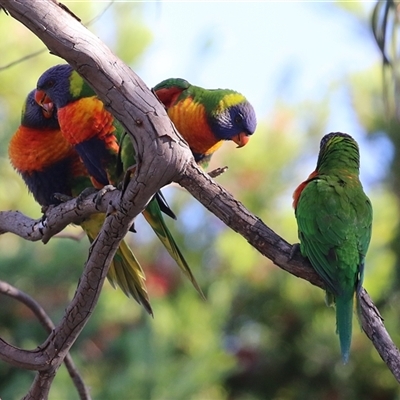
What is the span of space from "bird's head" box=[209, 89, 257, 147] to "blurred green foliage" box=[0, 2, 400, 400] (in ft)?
4.72

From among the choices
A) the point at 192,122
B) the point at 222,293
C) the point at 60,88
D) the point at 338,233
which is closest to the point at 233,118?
the point at 192,122

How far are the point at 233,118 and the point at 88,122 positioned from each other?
1.40 ft

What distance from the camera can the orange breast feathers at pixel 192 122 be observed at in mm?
1840

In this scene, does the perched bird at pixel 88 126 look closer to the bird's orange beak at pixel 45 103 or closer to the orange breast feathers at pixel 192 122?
the bird's orange beak at pixel 45 103

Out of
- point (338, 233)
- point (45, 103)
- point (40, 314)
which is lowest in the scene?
point (40, 314)

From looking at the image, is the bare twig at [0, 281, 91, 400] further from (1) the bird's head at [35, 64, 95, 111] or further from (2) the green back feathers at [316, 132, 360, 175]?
(2) the green back feathers at [316, 132, 360, 175]

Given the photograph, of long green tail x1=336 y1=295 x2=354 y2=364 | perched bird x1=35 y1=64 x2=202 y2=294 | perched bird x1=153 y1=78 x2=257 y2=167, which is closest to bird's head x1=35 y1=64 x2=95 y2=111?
perched bird x1=35 y1=64 x2=202 y2=294

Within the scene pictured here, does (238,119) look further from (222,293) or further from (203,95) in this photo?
(222,293)

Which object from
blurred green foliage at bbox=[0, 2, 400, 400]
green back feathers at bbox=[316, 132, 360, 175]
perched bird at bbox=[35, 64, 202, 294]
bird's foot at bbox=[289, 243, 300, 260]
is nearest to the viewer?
bird's foot at bbox=[289, 243, 300, 260]

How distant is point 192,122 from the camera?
1846 millimetres

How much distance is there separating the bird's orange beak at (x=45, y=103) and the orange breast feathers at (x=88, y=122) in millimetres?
119

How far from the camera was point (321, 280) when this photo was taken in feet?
4.35

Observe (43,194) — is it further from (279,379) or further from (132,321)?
(279,379)

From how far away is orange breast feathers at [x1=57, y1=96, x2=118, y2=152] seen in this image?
1.79 meters
